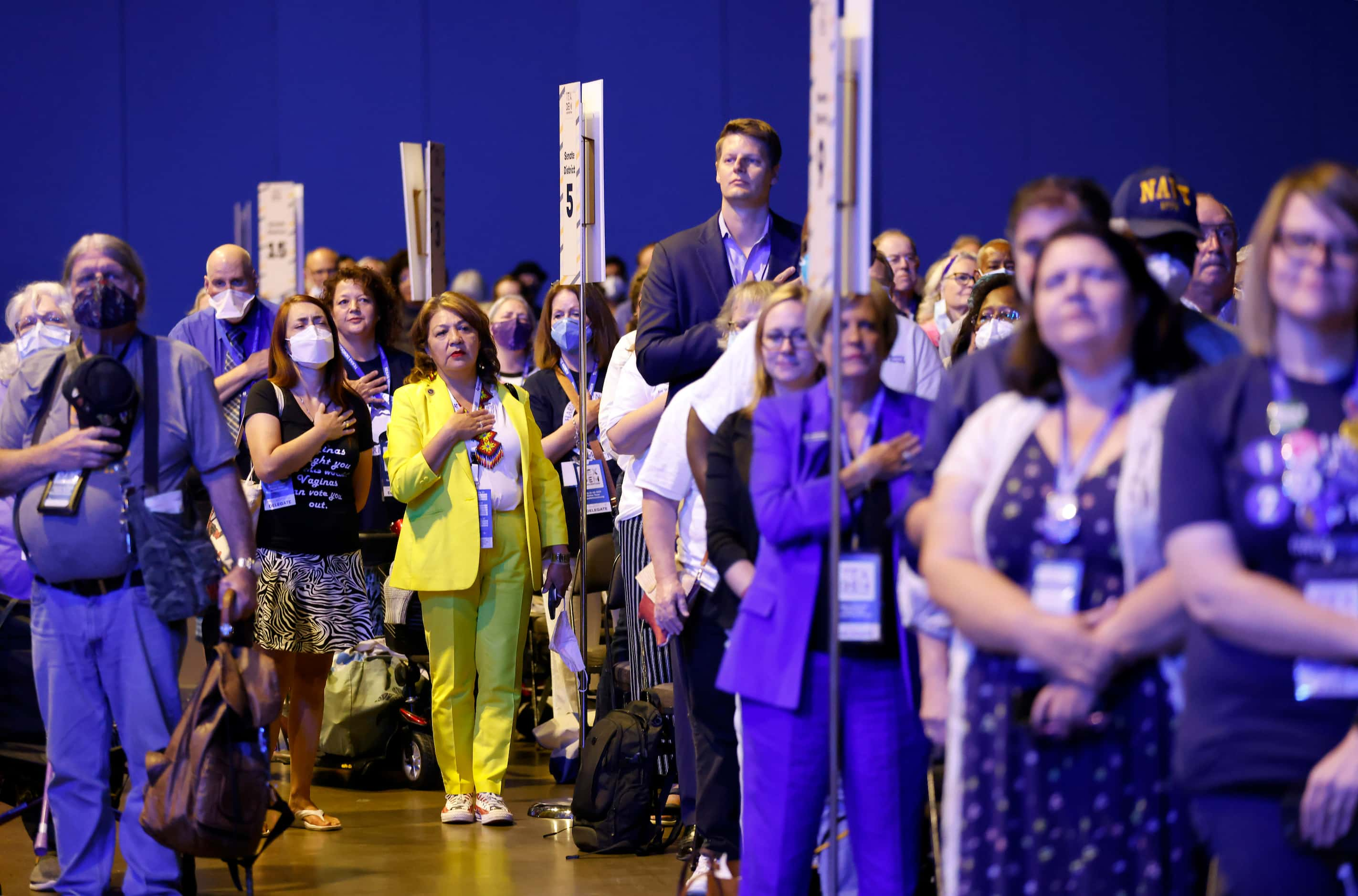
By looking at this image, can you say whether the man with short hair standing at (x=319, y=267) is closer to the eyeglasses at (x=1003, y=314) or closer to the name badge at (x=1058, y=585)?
the eyeglasses at (x=1003, y=314)

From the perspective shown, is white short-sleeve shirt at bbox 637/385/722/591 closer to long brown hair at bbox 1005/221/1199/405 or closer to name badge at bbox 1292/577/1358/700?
long brown hair at bbox 1005/221/1199/405

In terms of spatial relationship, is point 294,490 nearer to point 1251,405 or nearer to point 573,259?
point 573,259

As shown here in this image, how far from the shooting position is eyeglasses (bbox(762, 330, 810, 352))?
3.16 metres

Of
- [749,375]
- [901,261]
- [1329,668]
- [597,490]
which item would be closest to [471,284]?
[901,261]

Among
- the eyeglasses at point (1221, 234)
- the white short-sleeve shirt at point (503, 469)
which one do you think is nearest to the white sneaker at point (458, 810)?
the white short-sleeve shirt at point (503, 469)

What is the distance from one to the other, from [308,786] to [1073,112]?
794 cm

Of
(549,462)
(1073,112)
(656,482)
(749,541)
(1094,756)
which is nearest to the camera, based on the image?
(1094,756)

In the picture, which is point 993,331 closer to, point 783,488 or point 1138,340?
point 783,488

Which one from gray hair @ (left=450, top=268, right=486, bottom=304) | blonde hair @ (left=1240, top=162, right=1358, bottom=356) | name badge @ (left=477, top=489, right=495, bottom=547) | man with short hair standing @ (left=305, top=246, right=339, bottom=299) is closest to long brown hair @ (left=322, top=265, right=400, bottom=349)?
name badge @ (left=477, top=489, right=495, bottom=547)

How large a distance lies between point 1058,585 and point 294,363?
132 inches

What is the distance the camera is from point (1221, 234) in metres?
4.30

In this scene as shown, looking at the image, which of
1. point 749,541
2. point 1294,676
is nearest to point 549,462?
point 749,541

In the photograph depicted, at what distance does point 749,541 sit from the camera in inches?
124

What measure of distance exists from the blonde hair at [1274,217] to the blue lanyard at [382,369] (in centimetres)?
414
